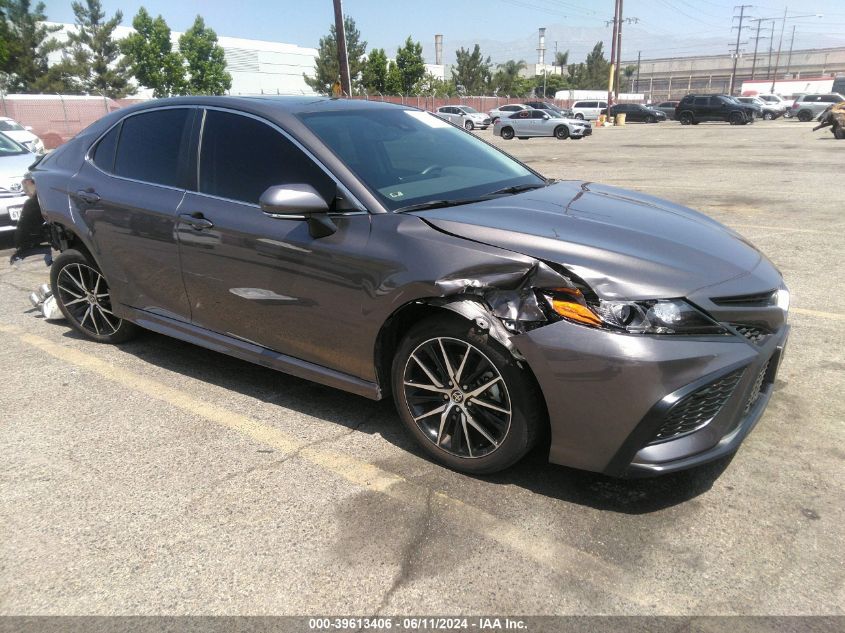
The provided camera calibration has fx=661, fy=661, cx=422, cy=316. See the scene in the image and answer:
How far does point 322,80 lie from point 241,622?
75686 millimetres

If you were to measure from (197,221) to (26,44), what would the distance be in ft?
222

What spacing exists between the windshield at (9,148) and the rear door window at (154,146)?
21.1 feet

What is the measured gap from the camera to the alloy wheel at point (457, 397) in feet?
→ 9.30

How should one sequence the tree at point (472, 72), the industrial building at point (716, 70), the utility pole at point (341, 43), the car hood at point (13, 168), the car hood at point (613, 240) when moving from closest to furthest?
the car hood at point (613, 240), the car hood at point (13, 168), the utility pole at point (341, 43), the tree at point (472, 72), the industrial building at point (716, 70)

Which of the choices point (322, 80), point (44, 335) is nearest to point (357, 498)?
point (44, 335)

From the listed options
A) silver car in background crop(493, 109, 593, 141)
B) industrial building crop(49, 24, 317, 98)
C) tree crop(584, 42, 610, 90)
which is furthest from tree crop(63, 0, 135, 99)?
tree crop(584, 42, 610, 90)

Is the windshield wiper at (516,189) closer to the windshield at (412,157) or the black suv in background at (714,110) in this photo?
the windshield at (412,157)

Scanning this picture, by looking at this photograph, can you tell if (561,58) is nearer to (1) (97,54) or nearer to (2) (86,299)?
(1) (97,54)

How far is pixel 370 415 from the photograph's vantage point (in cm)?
371

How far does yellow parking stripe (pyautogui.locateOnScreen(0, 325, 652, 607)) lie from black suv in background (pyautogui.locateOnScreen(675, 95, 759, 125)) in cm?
4371

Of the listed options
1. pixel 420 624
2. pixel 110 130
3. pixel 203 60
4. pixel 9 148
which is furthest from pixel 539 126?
pixel 203 60

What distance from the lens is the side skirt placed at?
331 centimetres

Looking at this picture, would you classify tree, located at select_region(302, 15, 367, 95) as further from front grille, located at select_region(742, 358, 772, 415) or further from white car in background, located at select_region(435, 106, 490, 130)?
front grille, located at select_region(742, 358, 772, 415)

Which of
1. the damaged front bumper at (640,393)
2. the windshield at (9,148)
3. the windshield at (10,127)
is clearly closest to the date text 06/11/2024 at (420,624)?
the damaged front bumper at (640,393)
